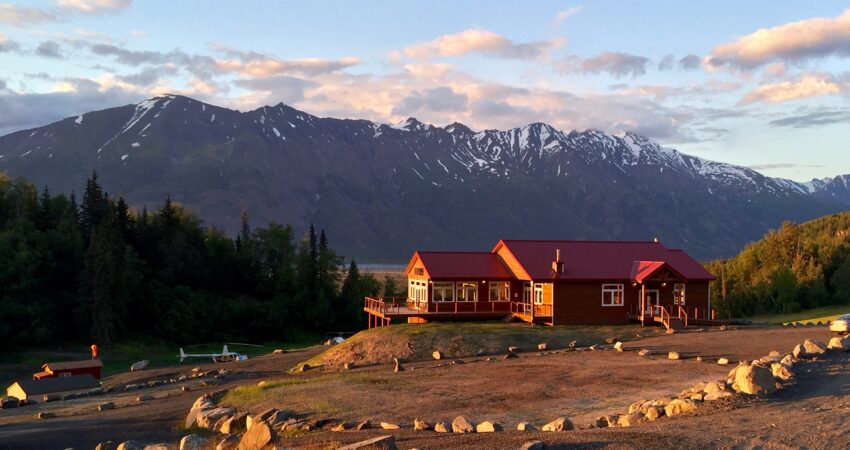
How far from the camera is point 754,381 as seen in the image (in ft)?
68.5

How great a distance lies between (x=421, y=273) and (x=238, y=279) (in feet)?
165

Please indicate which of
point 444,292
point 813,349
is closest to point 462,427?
point 813,349

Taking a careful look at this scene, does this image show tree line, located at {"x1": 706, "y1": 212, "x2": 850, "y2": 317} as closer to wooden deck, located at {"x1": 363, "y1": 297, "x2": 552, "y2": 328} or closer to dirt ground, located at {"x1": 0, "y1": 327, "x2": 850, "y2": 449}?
wooden deck, located at {"x1": 363, "y1": 297, "x2": 552, "y2": 328}

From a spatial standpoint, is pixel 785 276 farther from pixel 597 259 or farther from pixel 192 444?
pixel 192 444

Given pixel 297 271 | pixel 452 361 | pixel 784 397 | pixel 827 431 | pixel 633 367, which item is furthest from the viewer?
pixel 297 271

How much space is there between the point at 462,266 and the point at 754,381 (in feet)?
98.3

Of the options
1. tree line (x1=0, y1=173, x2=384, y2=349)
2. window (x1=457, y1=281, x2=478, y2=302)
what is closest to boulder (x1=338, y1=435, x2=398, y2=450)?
window (x1=457, y1=281, x2=478, y2=302)

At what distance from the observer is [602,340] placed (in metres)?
40.1

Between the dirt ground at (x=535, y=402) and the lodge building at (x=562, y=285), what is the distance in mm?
7206

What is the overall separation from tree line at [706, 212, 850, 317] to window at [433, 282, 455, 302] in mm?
49810

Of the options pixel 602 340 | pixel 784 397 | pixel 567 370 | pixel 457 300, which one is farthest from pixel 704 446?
pixel 457 300

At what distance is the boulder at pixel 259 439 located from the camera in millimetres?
15727

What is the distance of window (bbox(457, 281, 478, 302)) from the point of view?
49.3m

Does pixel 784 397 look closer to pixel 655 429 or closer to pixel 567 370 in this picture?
pixel 655 429
